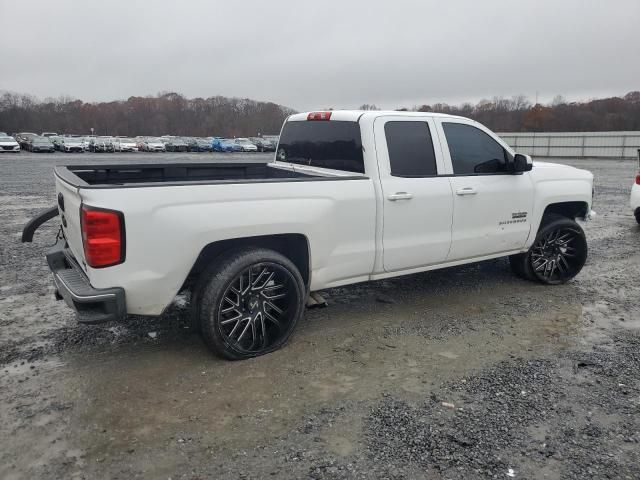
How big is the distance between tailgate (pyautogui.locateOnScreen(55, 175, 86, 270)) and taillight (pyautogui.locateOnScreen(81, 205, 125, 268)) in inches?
8.2

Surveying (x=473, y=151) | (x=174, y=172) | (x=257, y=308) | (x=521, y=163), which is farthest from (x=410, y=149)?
(x=174, y=172)

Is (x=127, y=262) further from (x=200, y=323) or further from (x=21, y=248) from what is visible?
(x=21, y=248)

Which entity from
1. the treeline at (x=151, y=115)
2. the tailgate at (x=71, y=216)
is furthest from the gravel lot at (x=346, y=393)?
the treeline at (x=151, y=115)

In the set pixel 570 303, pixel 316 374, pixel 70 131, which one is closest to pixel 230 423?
pixel 316 374

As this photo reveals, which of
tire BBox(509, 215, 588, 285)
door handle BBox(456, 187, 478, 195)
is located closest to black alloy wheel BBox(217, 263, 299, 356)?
door handle BBox(456, 187, 478, 195)

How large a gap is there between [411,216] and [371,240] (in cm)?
48

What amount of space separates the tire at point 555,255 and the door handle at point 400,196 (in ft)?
6.93

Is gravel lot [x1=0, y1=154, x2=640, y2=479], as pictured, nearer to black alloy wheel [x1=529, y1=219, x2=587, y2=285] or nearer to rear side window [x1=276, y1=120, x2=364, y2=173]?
black alloy wheel [x1=529, y1=219, x2=587, y2=285]

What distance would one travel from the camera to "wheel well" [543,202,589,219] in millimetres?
6246

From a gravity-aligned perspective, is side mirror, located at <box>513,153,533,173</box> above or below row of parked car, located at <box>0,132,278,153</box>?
below

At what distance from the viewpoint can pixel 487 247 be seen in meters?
5.44

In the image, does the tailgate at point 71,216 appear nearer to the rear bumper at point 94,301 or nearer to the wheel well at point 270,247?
the rear bumper at point 94,301

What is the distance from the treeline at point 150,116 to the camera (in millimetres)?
108869

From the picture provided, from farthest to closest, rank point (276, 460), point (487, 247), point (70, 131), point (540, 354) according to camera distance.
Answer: point (70, 131)
point (487, 247)
point (540, 354)
point (276, 460)
